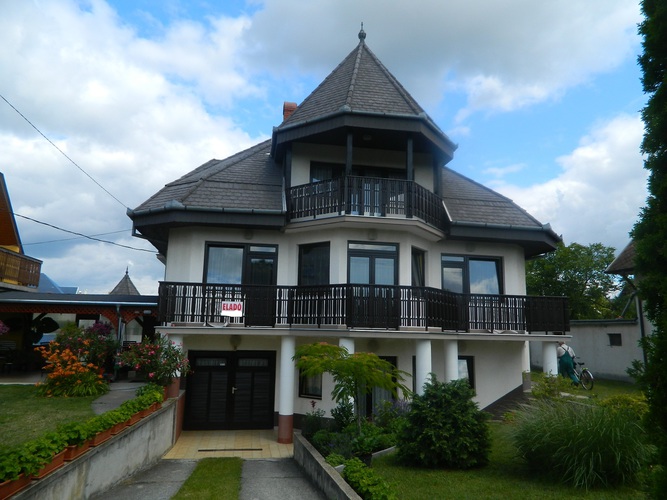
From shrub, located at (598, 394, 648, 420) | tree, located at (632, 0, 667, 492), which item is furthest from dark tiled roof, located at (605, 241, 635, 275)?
tree, located at (632, 0, 667, 492)

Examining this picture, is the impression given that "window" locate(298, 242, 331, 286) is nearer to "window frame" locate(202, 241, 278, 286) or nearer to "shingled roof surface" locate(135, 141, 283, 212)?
"window frame" locate(202, 241, 278, 286)

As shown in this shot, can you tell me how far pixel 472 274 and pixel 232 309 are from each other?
828cm

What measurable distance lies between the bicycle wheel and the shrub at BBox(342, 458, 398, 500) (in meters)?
13.2

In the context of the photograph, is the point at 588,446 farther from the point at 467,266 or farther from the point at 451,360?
the point at 467,266

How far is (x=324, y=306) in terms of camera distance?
13547mm

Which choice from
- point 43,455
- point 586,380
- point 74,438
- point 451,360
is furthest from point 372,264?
point 586,380

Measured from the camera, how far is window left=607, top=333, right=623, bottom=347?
842 inches

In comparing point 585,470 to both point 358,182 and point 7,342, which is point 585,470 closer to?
point 358,182

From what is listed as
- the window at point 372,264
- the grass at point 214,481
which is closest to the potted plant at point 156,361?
the grass at point 214,481

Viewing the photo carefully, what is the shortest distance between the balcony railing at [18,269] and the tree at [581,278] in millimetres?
31245

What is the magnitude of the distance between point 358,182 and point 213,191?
4.64m

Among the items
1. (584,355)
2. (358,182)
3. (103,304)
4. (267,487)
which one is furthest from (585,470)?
(584,355)

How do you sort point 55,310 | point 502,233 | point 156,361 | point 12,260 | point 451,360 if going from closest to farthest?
point 156,361, point 451,360, point 502,233, point 55,310, point 12,260

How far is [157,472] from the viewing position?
1006cm
